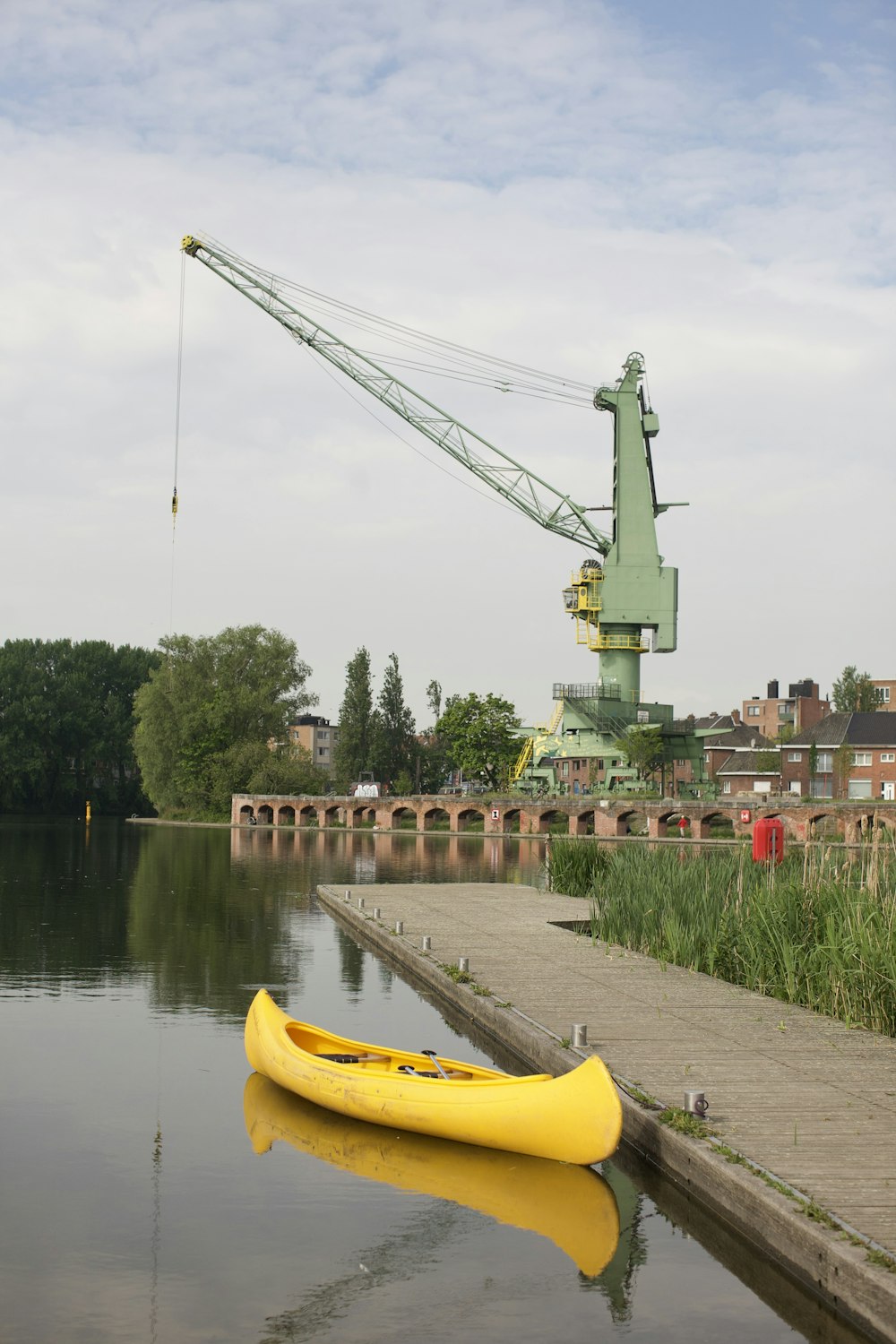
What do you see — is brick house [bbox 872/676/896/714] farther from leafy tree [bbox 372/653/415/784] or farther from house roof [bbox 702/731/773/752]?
leafy tree [bbox 372/653/415/784]

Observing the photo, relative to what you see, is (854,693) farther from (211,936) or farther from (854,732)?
(211,936)

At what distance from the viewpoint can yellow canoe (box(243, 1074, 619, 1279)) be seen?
8.83 metres

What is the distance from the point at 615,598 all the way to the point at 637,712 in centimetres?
715

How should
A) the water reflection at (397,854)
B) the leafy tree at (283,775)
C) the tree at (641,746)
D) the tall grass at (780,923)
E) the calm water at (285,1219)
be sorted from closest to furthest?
1. the calm water at (285,1219)
2. the tall grass at (780,923)
3. the water reflection at (397,854)
4. the tree at (641,746)
5. the leafy tree at (283,775)

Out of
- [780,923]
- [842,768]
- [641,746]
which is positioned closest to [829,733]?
[842,768]

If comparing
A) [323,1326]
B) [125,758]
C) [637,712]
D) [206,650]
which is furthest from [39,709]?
[323,1326]

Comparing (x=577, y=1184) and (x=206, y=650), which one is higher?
(x=206, y=650)

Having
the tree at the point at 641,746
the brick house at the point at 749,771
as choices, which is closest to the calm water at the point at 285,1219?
the tree at the point at 641,746

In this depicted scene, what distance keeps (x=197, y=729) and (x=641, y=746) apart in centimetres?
3167

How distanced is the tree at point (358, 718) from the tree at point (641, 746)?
136ft

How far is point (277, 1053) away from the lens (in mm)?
11883

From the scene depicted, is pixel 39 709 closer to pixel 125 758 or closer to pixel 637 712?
pixel 125 758

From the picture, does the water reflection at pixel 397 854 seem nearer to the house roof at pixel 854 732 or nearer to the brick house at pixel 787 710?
the house roof at pixel 854 732

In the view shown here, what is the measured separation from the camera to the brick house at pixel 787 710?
398ft
